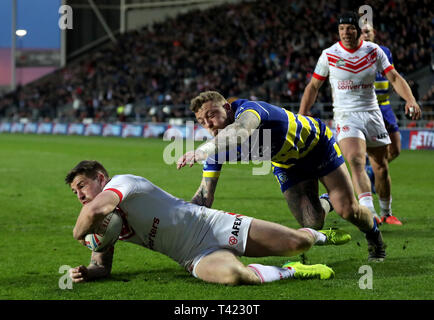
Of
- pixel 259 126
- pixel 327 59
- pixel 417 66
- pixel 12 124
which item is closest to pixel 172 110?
pixel 417 66

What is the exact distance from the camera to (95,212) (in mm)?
4699

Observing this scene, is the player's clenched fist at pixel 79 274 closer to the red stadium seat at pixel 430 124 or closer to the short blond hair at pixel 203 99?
the short blond hair at pixel 203 99

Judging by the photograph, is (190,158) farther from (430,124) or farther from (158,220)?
(430,124)

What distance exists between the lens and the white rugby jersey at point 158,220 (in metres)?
5.14

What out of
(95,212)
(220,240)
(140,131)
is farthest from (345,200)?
(140,131)

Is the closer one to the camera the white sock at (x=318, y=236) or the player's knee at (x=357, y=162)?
the white sock at (x=318, y=236)

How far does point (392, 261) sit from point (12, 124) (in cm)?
4686

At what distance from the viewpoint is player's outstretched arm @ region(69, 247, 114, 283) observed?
525 centimetres

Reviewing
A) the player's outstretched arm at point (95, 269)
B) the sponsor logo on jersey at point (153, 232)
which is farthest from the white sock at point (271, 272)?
the player's outstretched arm at point (95, 269)

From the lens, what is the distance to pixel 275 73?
32.5 metres

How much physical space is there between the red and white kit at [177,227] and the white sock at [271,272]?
18cm
